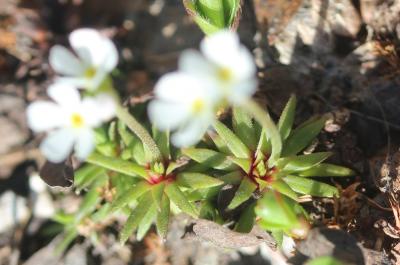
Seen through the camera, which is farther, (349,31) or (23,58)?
(23,58)

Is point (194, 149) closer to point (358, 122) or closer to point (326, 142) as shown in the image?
point (326, 142)

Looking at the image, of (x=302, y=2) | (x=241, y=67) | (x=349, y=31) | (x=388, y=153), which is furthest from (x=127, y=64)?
(x=241, y=67)

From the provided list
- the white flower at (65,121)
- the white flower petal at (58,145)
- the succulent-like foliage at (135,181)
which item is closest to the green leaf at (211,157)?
the succulent-like foliage at (135,181)

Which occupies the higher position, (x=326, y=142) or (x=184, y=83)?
(x=184, y=83)

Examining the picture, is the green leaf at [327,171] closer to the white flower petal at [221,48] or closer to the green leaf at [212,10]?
the green leaf at [212,10]

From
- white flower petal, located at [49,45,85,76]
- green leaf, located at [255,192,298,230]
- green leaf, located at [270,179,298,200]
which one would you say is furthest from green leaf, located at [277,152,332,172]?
white flower petal, located at [49,45,85,76]

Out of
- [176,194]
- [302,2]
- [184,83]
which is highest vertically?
[184,83]
